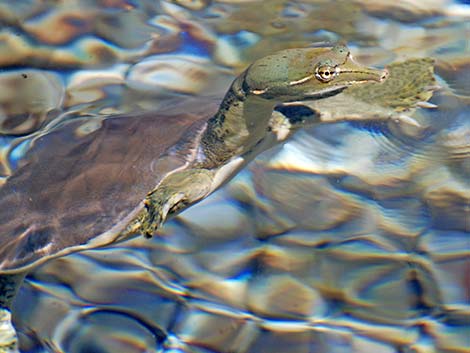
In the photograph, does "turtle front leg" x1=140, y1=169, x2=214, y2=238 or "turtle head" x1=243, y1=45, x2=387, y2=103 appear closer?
"turtle head" x1=243, y1=45, x2=387, y2=103

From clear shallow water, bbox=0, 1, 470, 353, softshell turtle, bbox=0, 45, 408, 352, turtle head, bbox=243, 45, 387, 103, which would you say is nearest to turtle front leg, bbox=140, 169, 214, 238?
softshell turtle, bbox=0, 45, 408, 352

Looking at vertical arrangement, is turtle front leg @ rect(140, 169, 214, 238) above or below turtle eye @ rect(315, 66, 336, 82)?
below

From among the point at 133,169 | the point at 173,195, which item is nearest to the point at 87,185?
the point at 133,169

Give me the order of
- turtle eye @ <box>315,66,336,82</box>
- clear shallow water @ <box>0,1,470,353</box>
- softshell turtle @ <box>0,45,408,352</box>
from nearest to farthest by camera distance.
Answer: turtle eye @ <box>315,66,336,82</box> → softshell turtle @ <box>0,45,408,352</box> → clear shallow water @ <box>0,1,470,353</box>

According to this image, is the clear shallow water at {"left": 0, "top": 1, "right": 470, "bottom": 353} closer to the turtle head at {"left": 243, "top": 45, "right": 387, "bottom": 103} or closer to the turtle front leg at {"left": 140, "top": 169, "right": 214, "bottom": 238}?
the turtle front leg at {"left": 140, "top": 169, "right": 214, "bottom": 238}

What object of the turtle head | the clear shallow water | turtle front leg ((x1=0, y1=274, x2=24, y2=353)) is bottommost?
turtle front leg ((x1=0, y1=274, x2=24, y2=353))

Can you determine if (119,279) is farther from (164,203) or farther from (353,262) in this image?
(353,262)

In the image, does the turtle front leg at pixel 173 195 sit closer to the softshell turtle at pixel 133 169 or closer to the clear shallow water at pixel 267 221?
the softshell turtle at pixel 133 169
